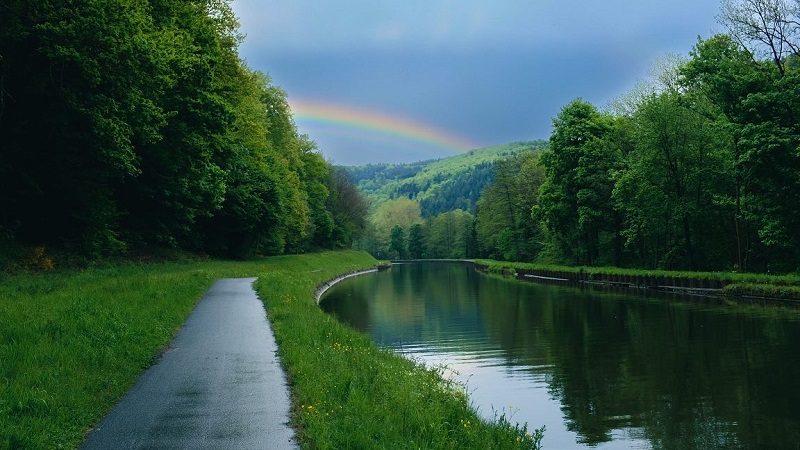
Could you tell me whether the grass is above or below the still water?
above

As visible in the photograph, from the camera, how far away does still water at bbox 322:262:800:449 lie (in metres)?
10.9

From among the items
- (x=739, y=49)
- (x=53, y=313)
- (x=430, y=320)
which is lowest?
(x=430, y=320)

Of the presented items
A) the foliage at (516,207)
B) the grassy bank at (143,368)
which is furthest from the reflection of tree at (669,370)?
the foliage at (516,207)

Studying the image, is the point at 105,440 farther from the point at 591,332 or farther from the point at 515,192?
the point at 515,192

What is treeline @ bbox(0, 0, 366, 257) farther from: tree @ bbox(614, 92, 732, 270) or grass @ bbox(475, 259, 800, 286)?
tree @ bbox(614, 92, 732, 270)

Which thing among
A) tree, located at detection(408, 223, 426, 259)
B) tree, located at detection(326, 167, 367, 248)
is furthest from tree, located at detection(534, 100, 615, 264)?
tree, located at detection(408, 223, 426, 259)

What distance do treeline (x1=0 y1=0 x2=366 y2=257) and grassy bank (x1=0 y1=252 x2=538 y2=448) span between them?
6507 millimetres

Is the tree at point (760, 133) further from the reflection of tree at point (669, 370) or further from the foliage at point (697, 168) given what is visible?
the reflection of tree at point (669, 370)

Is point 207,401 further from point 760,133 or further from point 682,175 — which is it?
point 682,175

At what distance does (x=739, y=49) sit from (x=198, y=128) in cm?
2913

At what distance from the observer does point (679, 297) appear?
35.8m

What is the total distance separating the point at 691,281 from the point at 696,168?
329 inches

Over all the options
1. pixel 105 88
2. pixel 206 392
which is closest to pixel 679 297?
pixel 105 88

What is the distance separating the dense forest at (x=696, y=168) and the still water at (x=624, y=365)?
28.7 feet
